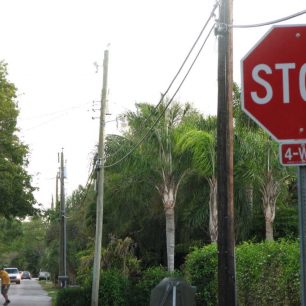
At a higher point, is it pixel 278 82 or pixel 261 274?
pixel 278 82

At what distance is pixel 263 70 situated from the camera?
Answer: 397 centimetres

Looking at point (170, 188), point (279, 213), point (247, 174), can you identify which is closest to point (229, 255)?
point (247, 174)

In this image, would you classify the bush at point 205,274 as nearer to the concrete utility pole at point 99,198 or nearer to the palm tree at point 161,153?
the concrete utility pole at point 99,198

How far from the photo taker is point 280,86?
3.90 meters

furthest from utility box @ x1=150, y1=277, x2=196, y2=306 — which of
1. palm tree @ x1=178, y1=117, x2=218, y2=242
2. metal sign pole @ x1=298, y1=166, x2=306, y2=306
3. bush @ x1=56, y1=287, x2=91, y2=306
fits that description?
bush @ x1=56, y1=287, x2=91, y2=306

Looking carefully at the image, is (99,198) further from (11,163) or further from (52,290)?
(52,290)

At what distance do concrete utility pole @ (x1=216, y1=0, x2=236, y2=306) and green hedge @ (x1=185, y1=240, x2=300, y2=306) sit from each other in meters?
1.15

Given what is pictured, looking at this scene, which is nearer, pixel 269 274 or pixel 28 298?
pixel 269 274

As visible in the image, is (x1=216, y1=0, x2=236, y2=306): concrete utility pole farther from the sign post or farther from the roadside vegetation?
the sign post

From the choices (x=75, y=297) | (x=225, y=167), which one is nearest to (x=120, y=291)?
(x=75, y=297)

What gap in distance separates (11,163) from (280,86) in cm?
2817

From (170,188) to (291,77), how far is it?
2082 cm

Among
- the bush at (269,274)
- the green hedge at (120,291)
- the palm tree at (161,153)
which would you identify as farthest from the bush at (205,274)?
the palm tree at (161,153)

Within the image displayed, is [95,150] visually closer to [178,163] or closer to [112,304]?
[178,163]
